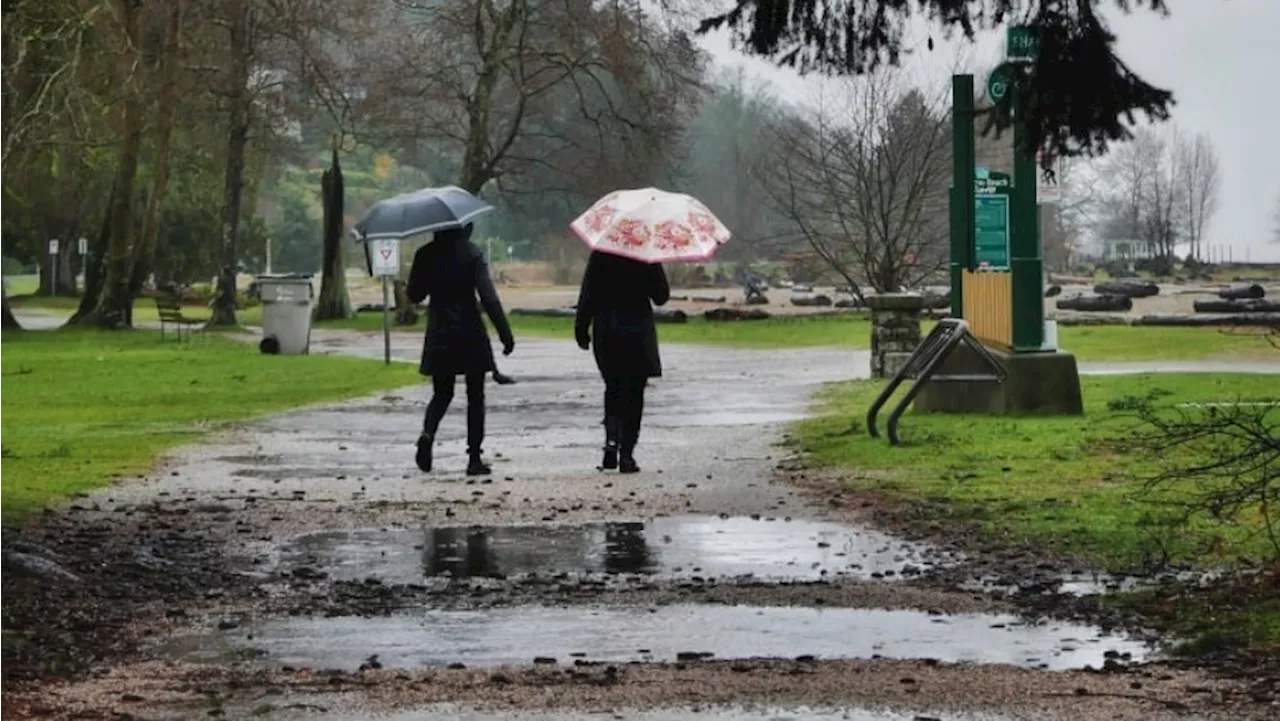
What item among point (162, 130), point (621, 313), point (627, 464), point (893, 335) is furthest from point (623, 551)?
point (162, 130)

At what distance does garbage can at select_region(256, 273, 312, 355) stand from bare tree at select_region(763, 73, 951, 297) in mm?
8637

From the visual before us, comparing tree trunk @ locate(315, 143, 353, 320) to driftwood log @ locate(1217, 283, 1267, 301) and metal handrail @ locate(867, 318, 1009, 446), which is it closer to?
driftwood log @ locate(1217, 283, 1267, 301)

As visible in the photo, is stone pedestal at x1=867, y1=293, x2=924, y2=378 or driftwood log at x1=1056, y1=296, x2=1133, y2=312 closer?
stone pedestal at x1=867, y1=293, x2=924, y2=378

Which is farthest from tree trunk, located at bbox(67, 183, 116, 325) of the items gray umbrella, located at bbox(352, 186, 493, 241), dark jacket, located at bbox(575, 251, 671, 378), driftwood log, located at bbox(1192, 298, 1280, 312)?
dark jacket, located at bbox(575, 251, 671, 378)

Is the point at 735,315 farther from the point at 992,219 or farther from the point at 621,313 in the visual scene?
the point at 621,313

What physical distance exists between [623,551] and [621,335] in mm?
4907

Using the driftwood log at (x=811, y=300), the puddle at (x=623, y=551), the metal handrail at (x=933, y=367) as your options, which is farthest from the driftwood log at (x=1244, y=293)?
the puddle at (x=623, y=551)

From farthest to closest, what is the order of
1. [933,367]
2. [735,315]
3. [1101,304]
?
1. [735,315]
2. [1101,304]
3. [933,367]

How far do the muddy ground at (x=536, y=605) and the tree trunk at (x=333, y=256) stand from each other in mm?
45232

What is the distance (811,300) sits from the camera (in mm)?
69125

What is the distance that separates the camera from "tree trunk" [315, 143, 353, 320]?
205ft

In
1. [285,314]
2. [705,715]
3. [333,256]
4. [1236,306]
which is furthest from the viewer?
[333,256]

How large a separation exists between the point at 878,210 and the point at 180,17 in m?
19.2

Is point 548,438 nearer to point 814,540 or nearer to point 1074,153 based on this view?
point 814,540
